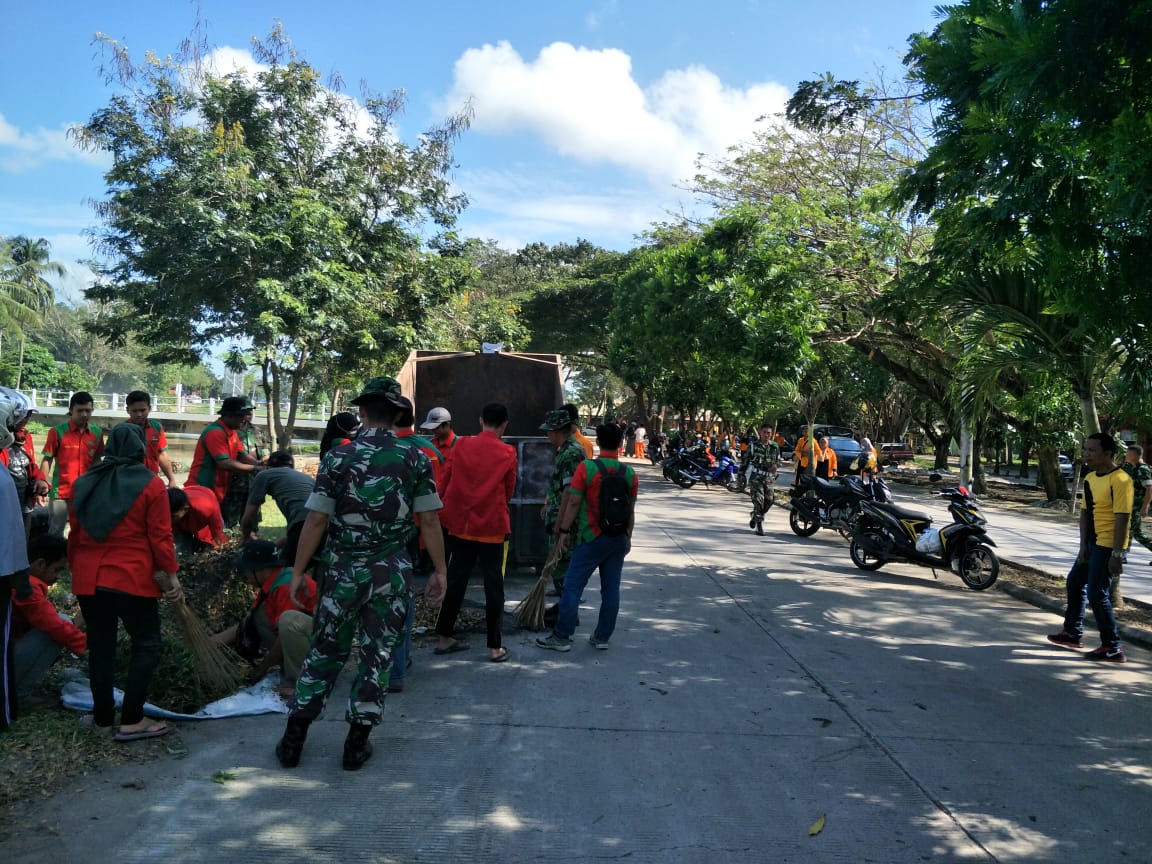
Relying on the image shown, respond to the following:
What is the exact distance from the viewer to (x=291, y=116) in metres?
16.5

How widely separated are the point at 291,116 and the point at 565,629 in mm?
14131

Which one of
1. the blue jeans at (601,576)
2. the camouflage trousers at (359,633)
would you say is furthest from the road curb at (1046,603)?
the camouflage trousers at (359,633)

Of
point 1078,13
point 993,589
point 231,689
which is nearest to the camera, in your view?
point 1078,13

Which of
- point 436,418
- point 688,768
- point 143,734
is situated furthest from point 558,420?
point 143,734

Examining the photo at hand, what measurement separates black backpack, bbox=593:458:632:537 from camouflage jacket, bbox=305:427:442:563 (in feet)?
6.70

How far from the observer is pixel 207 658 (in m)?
4.48

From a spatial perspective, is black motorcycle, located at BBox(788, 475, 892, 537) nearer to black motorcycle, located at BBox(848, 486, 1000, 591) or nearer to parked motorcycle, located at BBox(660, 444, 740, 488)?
black motorcycle, located at BBox(848, 486, 1000, 591)

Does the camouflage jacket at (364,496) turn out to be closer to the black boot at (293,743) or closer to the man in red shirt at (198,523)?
the black boot at (293,743)

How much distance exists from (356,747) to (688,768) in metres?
1.49

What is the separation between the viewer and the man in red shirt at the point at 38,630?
13.3 ft

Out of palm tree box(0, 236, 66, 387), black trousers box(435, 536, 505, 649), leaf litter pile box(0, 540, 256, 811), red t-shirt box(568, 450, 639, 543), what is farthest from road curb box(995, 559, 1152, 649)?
palm tree box(0, 236, 66, 387)

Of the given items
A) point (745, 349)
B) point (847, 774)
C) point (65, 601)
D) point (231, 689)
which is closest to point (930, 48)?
point (847, 774)

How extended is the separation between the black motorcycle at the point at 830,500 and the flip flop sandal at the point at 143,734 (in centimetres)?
810

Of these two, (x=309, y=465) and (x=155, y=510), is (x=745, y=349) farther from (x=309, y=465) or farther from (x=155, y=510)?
(x=155, y=510)
